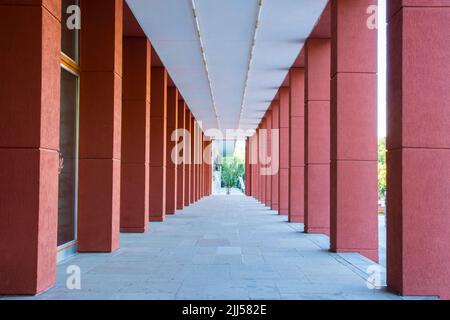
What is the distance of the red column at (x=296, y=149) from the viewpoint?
17672 millimetres

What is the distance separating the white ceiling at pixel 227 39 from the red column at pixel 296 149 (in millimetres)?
760

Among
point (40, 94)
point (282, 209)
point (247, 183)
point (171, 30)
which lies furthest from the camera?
point (247, 183)

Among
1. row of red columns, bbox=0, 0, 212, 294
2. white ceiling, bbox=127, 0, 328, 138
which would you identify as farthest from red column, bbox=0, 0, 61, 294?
white ceiling, bbox=127, 0, 328, 138

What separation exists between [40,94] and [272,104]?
20318mm

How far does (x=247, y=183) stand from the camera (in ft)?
153

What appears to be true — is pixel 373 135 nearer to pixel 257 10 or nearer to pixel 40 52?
pixel 257 10

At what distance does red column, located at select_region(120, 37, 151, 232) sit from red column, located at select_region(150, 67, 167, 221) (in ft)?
9.27

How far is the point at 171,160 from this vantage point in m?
21.9

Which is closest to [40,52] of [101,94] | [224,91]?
[101,94]

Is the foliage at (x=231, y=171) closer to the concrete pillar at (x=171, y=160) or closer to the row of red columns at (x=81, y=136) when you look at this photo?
the concrete pillar at (x=171, y=160)

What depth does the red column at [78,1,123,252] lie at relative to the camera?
33.3ft

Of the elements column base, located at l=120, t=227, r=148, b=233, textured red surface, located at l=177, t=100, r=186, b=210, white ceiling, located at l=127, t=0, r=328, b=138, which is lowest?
column base, located at l=120, t=227, r=148, b=233

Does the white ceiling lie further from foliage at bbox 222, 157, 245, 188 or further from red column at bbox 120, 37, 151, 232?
foliage at bbox 222, 157, 245, 188

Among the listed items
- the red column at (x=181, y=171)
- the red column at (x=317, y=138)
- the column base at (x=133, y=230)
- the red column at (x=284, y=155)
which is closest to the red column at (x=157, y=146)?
the column base at (x=133, y=230)
